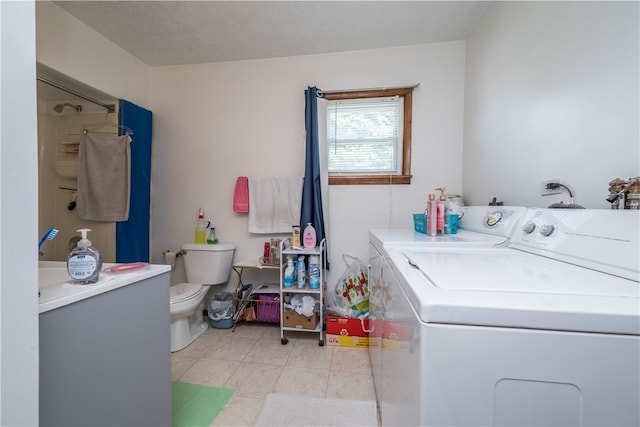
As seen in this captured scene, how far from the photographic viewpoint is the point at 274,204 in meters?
2.30

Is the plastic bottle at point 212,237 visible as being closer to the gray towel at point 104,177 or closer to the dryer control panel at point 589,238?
the gray towel at point 104,177

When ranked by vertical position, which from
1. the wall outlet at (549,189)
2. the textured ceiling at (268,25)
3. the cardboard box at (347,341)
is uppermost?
the textured ceiling at (268,25)

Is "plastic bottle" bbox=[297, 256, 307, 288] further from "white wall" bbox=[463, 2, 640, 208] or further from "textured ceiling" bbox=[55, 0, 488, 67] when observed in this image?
"textured ceiling" bbox=[55, 0, 488, 67]

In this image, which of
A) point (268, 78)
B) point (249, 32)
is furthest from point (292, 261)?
point (249, 32)

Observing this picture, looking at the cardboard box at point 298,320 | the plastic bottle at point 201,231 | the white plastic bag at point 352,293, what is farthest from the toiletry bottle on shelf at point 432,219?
the plastic bottle at point 201,231

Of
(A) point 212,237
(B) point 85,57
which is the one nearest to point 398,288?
(A) point 212,237

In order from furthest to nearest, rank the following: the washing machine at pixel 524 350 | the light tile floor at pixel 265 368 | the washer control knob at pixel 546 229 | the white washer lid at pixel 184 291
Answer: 1. the white washer lid at pixel 184 291
2. the light tile floor at pixel 265 368
3. the washer control knob at pixel 546 229
4. the washing machine at pixel 524 350

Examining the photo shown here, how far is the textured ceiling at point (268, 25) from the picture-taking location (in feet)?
5.55

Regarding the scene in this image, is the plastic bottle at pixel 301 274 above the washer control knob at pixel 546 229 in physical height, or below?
below

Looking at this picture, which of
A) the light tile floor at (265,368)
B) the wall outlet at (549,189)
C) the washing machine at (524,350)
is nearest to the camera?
the washing machine at (524,350)

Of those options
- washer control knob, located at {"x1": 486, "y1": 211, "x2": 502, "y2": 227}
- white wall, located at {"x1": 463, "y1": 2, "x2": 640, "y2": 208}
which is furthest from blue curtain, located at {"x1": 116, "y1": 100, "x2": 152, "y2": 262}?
white wall, located at {"x1": 463, "y1": 2, "x2": 640, "y2": 208}

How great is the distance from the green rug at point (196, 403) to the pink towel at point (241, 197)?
140cm

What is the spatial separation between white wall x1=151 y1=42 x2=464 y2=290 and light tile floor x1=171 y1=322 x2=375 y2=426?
2.37 feet

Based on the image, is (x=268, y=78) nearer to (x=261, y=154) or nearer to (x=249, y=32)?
(x=249, y=32)
